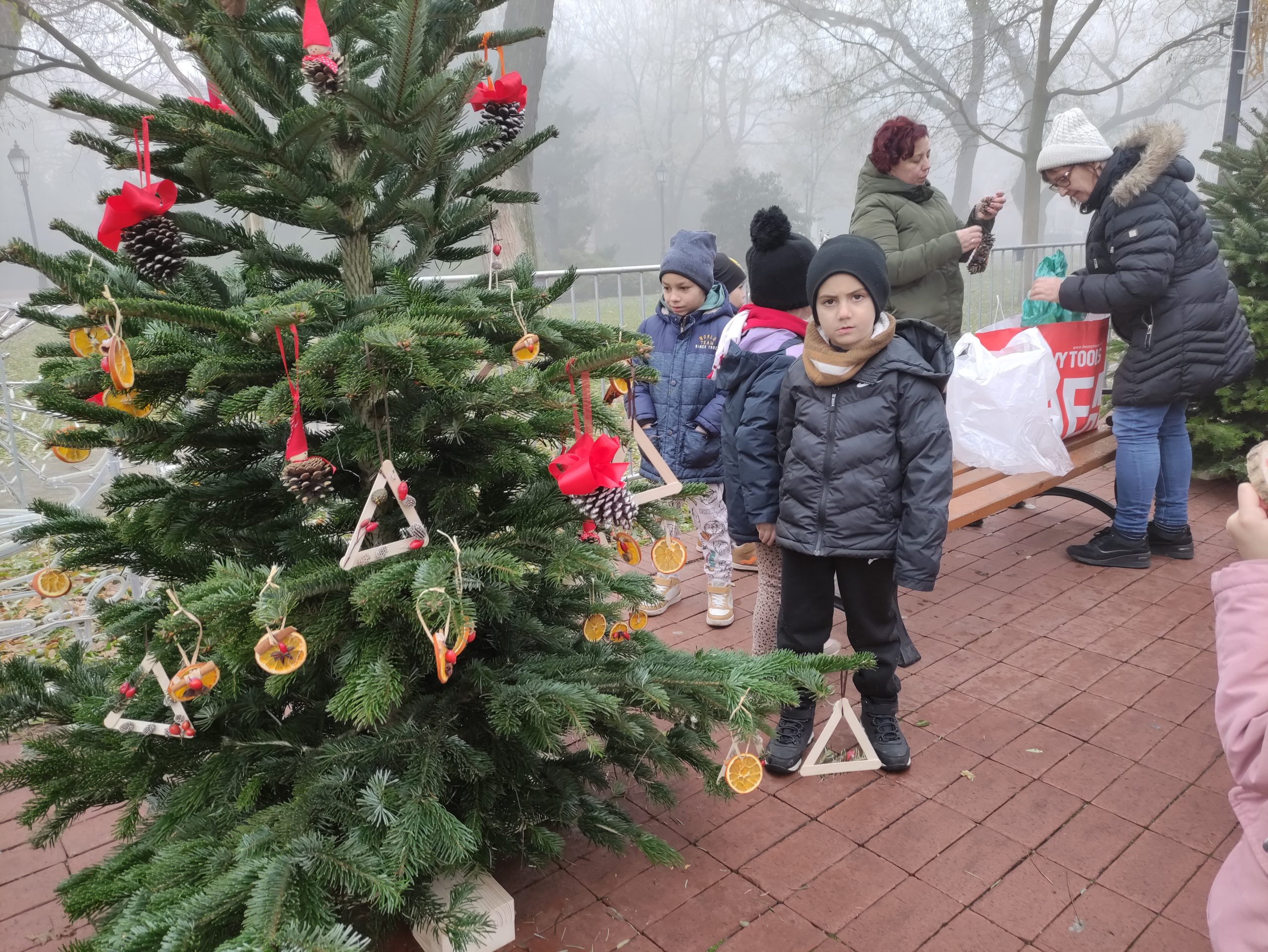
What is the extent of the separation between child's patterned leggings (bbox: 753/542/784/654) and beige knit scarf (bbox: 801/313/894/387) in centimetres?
90

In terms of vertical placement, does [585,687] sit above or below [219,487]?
below

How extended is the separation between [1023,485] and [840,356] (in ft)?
7.60

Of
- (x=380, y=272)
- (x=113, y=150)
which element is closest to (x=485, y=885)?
(x=380, y=272)

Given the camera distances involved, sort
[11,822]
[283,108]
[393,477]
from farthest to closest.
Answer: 1. [11,822]
2. [283,108]
3. [393,477]

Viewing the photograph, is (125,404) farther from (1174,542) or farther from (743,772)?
(1174,542)

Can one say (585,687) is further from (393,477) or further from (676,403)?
(676,403)

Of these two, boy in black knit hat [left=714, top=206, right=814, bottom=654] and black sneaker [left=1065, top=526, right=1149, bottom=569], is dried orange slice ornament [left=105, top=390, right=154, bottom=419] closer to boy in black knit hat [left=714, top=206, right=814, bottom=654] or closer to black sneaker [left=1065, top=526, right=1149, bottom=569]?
boy in black knit hat [left=714, top=206, right=814, bottom=654]

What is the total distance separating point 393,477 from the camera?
5.99 feet

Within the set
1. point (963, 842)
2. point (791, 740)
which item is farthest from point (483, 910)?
point (963, 842)

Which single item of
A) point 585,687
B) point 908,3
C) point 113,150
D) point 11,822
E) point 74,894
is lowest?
point 11,822

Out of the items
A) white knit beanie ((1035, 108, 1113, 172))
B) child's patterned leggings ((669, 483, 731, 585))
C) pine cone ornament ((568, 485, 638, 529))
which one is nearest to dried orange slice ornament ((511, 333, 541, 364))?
pine cone ornament ((568, 485, 638, 529))

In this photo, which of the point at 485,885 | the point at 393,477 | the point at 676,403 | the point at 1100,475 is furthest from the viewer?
the point at 1100,475

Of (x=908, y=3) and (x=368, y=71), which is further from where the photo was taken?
(x=908, y=3)

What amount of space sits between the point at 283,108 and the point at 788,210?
27.5 metres
